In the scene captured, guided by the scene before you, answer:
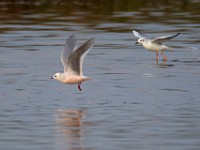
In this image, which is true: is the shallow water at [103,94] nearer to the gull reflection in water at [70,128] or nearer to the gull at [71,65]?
the gull reflection in water at [70,128]

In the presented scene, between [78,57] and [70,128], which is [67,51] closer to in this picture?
[78,57]

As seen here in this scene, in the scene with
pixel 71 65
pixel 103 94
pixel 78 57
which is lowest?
pixel 103 94

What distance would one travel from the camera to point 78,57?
1428cm

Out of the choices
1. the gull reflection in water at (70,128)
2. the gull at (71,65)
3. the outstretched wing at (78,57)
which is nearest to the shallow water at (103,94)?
the gull reflection in water at (70,128)

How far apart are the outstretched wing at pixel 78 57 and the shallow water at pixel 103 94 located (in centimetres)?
48

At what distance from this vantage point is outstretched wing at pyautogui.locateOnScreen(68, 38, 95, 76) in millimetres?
14023

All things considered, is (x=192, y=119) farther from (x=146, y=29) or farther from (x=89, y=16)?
(x=89, y=16)

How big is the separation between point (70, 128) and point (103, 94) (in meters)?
2.86

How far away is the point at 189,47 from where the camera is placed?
22.6m

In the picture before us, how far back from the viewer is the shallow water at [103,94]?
11.4 meters

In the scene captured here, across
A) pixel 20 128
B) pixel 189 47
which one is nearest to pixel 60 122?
pixel 20 128

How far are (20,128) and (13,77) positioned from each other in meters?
5.20

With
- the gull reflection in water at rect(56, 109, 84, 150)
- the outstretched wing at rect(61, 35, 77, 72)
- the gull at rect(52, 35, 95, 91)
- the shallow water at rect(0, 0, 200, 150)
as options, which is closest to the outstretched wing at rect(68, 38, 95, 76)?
the gull at rect(52, 35, 95, 91)

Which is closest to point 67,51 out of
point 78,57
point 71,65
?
point 71,65
